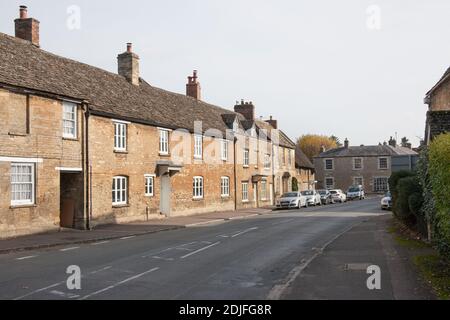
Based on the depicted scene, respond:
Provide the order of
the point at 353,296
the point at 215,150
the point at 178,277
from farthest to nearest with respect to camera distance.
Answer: the point at 215,150 < the point at 178,277 < the point at 353,296

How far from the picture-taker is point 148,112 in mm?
31203

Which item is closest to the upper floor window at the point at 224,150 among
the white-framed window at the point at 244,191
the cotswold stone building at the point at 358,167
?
the white-framed window at the point at 244,191

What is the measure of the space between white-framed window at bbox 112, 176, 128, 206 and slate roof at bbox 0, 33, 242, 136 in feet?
10.7

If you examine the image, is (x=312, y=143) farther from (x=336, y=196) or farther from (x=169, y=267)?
(x=169, y=267)

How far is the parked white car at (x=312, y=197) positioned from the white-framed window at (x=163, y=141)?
19.8m

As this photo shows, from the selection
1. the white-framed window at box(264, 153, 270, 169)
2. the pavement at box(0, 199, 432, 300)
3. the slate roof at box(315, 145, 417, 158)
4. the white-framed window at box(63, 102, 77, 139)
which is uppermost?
the slate roof at box(315, 145, 417, 158)

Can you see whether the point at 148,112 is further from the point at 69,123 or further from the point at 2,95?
the point at 2,95

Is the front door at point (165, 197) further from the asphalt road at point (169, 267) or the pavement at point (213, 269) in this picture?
the pavement at point (213, 269)

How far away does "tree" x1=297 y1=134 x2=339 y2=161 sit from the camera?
11032 cm

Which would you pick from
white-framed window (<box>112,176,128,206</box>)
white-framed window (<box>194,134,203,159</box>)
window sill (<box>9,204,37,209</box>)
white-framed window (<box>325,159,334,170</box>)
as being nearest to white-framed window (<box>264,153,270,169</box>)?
white-framed window (<box>194,134,203,159</box>)

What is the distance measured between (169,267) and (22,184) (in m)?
10.8

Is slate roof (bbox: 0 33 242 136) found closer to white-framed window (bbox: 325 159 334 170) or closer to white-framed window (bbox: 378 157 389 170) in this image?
white-framed window (bbox: 325 159 334 170)

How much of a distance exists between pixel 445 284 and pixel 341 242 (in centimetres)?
848
